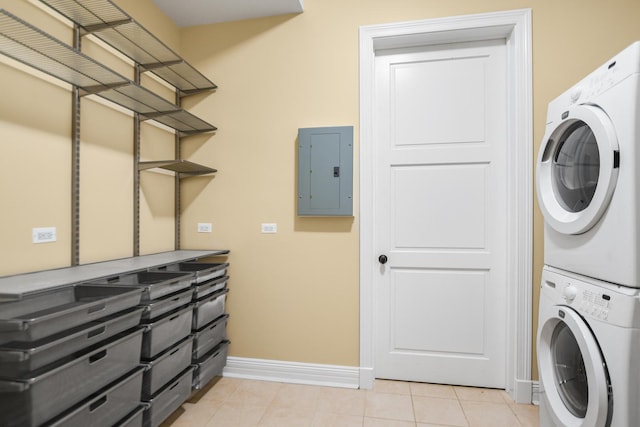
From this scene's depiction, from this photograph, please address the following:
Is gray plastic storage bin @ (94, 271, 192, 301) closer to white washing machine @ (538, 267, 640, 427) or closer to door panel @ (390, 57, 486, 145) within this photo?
door panel @ (390, 57, 486, 145)

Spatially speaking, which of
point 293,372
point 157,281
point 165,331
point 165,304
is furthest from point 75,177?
point 293,372

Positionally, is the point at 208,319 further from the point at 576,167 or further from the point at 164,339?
the point at 576,167

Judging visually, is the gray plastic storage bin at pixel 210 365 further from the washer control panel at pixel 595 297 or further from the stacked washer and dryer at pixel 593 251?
the washer control panel at pixel 595 297

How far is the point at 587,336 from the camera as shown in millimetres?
1260

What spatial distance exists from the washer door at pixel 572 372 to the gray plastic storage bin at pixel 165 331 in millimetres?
1922

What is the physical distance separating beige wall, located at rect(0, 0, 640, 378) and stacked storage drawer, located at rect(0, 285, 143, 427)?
648 millimetres

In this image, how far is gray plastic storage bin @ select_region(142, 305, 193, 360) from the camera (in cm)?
157

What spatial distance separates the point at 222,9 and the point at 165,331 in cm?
227

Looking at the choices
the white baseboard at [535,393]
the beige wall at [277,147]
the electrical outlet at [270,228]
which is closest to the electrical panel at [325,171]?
the beige wall at [277,147]

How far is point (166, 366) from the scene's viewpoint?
170 centimetres

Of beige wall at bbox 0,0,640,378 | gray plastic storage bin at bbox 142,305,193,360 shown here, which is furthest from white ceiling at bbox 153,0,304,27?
gray plastic storage bin at bbox 142,305,193,360

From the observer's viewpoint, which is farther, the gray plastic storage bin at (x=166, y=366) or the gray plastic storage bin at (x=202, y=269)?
the gray plastic storage bin at (x=202, y=269)

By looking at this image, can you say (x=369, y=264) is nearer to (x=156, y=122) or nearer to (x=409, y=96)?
(x=409, y=96)

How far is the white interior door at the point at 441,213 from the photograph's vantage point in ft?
7.39
